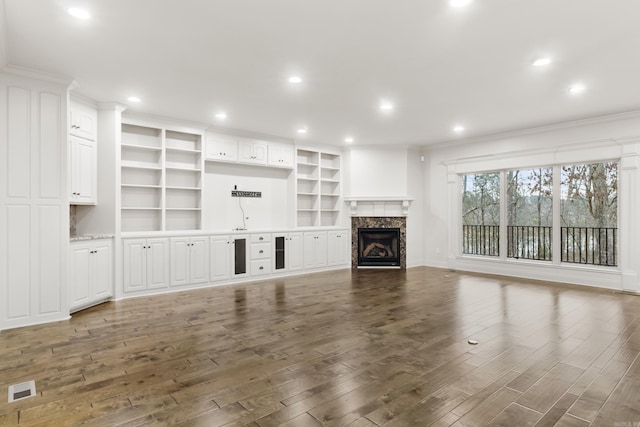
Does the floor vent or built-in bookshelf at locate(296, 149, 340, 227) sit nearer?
the floor vent

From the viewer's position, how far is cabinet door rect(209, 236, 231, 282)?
605 cm

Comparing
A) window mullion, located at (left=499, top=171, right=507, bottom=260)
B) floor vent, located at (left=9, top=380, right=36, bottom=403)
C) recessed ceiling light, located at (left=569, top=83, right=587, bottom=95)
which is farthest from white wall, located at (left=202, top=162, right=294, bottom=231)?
recessed ceiling light, located at (left=569, top=83, right=587, bottom=95)

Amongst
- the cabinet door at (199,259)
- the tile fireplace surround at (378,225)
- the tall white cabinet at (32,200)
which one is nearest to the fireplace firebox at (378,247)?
the tile fireplace surround at (378,225)

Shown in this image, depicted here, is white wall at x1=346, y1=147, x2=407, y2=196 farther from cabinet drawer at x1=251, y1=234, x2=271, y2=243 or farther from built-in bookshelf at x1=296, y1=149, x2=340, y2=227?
cabinet drawer at x1=251, y1=234, x2=271, y2=243

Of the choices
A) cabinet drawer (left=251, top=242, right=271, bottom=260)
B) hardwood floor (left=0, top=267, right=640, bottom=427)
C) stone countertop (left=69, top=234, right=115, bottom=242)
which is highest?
stone countertop (left=69, top=234, right=115, bottom=242)

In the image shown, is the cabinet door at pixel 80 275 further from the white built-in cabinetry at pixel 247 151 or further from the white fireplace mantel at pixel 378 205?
the white fireplace mantel at pixel 378 205

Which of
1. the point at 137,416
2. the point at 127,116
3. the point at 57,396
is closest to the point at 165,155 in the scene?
the point at 127,116

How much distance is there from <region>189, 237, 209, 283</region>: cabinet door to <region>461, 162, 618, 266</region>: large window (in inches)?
212

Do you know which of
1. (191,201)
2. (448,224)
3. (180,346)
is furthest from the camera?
(448,224)

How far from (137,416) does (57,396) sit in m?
0.71

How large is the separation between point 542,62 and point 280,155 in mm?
4813

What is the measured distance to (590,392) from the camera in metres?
2.41

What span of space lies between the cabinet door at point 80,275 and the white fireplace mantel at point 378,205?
16.8 feet

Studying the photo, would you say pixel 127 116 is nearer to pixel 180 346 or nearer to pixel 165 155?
pixel 165 155
